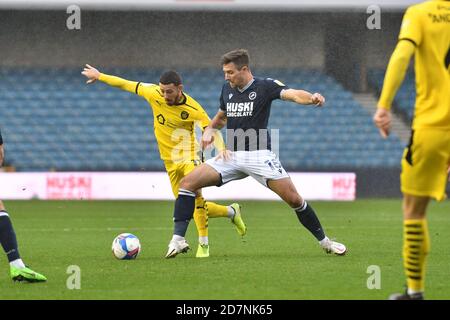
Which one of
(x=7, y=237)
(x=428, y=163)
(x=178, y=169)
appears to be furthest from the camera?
(x=178, y=169)

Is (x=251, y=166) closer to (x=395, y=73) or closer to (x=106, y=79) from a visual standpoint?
(x=106, y=79)

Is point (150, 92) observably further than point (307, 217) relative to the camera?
Yes

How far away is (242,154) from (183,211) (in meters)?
0.85

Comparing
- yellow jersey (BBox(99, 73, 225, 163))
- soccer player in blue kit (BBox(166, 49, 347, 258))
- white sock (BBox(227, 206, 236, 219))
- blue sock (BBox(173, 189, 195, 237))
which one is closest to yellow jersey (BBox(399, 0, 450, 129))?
soccer player in blue kit (BBox(166, 49, 347, 258))

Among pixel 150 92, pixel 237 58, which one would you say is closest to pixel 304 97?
pixel 237 58

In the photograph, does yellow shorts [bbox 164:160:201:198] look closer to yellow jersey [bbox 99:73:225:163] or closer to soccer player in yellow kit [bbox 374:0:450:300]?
yellow jersey [bbox 99:73:225:163]

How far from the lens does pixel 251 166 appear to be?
10.1 metres

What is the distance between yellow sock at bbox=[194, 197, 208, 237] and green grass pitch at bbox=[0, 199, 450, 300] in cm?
29

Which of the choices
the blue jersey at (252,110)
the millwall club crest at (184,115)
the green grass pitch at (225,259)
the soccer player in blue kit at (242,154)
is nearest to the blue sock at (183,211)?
the soccer player in blue kit at (242,154)

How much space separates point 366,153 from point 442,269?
725 inches

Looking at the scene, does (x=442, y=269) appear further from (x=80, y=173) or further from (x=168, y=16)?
(x=168, y=16)

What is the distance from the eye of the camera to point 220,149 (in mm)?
10672

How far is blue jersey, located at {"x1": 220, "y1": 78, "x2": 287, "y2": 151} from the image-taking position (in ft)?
33.3
